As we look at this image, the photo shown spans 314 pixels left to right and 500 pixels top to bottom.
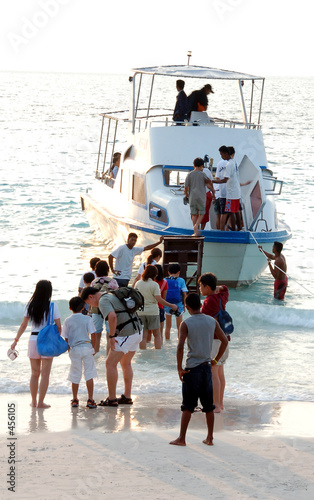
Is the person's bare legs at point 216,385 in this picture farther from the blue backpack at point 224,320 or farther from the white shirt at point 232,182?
the white shirt at point 232,182

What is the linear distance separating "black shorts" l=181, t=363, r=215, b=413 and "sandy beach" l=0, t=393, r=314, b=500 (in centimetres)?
46

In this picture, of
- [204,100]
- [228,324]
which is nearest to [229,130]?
[204,100]

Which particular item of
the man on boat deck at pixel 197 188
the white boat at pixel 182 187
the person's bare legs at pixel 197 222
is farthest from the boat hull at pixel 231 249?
the man on boat deck at pixel 197 188

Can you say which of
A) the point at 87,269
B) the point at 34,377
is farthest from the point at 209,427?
the point at 87,269

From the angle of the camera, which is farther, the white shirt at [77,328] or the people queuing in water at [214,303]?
the white shirt at [77,328]

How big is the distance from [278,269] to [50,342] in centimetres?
726

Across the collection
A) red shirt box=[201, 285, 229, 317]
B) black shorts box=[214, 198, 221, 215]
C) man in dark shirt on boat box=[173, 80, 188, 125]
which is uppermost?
man in dark shirt on boat box=[173, 80, 188, 125]

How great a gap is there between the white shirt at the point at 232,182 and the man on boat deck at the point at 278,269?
105 cm

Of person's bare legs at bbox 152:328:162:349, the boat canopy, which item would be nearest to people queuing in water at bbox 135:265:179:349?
person's bare legs at bbox 152:328:162:349

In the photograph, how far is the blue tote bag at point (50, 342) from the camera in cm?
812

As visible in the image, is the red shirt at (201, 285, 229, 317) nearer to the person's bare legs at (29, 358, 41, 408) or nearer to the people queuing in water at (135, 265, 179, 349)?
the person's bare legs at (29, 358, 41, 408)

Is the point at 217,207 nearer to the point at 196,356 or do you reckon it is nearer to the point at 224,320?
the point at 224,320

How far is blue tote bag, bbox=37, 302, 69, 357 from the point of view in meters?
8.12

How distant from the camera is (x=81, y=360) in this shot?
8.40 metres
